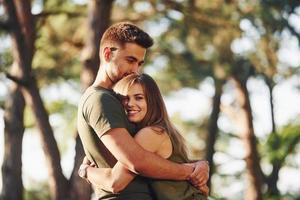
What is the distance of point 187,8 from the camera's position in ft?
40.2

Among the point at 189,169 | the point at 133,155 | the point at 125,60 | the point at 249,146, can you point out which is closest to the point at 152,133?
the point at 133,155

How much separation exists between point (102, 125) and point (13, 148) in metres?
7.85

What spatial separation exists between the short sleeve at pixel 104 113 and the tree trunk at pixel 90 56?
577 centimetres

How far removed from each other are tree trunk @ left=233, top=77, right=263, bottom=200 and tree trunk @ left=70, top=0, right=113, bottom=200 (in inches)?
204

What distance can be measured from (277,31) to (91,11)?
12.3ft

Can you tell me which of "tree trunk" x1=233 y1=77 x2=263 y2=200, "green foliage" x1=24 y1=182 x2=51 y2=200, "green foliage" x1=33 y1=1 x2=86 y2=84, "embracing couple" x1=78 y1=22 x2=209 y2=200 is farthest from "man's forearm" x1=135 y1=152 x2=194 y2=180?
"green foliage" x1=24 y1=182 x2=51 y2=200

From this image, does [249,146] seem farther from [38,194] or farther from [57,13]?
[38,194]

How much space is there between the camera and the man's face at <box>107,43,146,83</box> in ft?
11.7

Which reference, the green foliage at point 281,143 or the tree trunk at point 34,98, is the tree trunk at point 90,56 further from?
the green foliage at point 281,143

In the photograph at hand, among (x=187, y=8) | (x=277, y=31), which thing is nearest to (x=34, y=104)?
(x=187, y=8)

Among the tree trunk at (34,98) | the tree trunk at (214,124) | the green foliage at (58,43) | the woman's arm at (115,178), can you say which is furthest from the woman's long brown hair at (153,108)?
the tree trunk at (214,124)

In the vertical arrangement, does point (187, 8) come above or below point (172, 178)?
above

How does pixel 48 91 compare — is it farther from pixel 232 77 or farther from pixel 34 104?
pixel 34 104

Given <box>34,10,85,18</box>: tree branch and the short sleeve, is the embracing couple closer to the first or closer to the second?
the short sleeve
